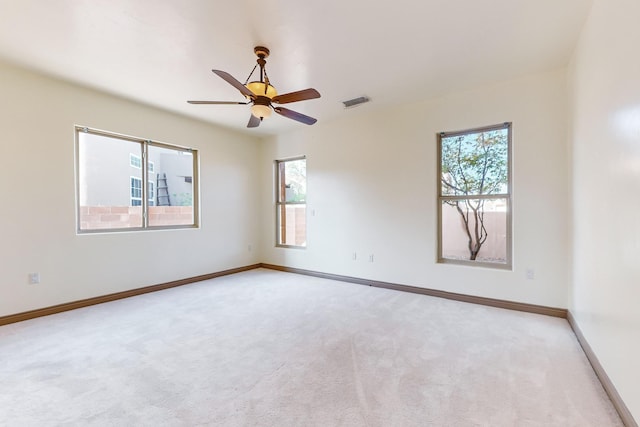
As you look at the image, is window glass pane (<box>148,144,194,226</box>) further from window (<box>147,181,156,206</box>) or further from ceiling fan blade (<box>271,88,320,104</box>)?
ceiling fan blade (<box>271,88,320,104</box>)

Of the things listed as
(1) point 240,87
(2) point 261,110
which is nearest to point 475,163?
(2) point 261,110

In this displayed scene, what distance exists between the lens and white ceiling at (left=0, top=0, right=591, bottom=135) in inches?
86.1

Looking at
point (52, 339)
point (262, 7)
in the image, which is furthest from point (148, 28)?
point (52, 339)

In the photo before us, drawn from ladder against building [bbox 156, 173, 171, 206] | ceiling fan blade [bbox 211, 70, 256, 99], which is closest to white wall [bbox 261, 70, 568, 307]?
ladder against building [bbox 156, 173, 171, 206]

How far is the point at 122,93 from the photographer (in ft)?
Answer: 12.2

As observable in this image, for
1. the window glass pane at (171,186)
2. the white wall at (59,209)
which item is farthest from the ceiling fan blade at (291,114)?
the window glass pane at (171,186)

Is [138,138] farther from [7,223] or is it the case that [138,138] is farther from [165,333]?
[165,333]

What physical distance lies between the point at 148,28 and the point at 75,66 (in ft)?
4.37

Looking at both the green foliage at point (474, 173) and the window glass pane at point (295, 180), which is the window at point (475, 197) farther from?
the window glass pane at point (295, 180)

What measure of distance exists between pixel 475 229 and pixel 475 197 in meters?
0.44

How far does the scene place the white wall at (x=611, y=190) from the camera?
152 cm

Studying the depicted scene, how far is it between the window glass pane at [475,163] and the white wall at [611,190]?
3.11 feet

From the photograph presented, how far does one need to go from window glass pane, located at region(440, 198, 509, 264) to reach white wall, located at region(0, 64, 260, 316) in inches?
164

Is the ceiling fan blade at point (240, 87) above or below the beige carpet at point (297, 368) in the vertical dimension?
above
